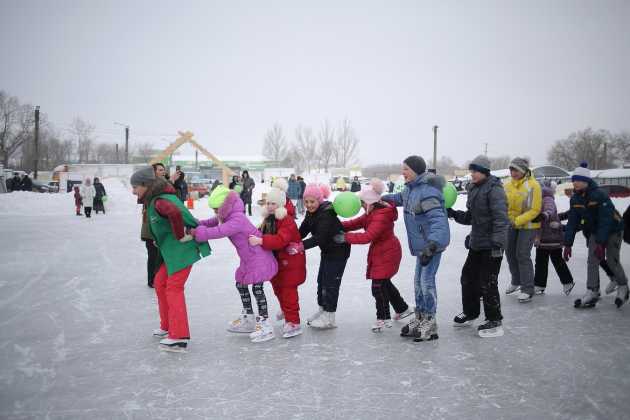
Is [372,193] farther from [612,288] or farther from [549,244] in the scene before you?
[612,288]

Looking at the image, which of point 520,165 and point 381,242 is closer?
point 381,242

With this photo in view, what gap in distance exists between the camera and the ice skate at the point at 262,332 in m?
4.31

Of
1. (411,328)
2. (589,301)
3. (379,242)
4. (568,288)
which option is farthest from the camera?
(568,288)

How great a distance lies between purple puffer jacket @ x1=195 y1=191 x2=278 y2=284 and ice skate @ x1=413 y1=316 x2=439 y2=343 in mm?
1414

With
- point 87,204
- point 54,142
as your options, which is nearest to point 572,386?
point 87,204

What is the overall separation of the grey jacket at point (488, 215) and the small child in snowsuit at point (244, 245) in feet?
6.35

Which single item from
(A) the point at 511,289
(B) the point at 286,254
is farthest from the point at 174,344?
(A) the point at 511,289

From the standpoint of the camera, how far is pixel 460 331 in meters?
4.62

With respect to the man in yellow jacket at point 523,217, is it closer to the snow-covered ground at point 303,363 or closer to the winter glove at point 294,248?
the snow-covered ground at point 303,363

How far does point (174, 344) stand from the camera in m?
4.05

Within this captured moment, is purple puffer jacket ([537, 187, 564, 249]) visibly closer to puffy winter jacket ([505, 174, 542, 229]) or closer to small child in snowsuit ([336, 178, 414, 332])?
puffy winter jacket ([505, 174, 542, 229])

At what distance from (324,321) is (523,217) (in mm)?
2587

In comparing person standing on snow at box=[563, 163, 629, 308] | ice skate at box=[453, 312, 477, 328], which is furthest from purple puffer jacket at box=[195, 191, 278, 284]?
person standing on snow at box=[563, 163, 629, 308]

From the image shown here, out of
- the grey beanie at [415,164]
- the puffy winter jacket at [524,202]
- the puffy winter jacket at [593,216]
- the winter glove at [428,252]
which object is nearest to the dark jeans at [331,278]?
the winter glove at [428,252]
